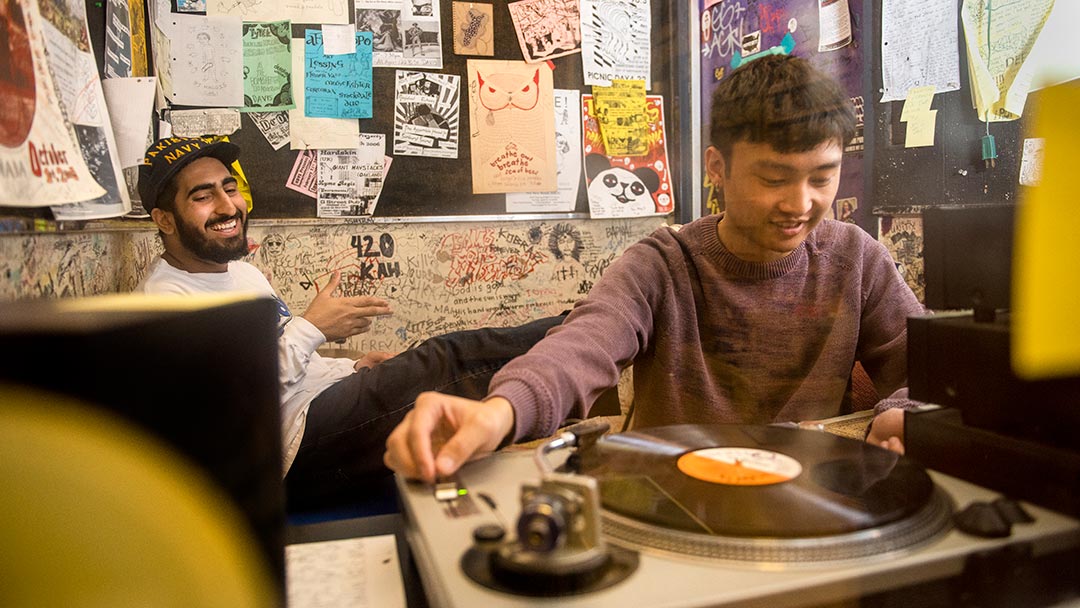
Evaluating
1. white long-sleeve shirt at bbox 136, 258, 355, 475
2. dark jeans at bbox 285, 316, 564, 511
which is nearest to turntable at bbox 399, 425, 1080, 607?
dark jeans at bbox 285, 316, 564, 511

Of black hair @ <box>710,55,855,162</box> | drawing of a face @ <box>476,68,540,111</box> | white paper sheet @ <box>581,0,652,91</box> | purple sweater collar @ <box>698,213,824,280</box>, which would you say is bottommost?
purple sweater collar @ <box>698,213,824,280</box>

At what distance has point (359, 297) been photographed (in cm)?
163

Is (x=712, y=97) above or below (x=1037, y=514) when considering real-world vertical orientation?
above

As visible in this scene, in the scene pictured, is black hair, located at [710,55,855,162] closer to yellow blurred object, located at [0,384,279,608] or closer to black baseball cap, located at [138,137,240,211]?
yellow blurred object, located at [0,384,279,608]

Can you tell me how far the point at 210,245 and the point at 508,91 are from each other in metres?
0.66

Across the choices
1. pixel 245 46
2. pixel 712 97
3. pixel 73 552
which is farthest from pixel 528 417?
pixel 245 46

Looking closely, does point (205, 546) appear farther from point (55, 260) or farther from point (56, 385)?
point (55, 260)

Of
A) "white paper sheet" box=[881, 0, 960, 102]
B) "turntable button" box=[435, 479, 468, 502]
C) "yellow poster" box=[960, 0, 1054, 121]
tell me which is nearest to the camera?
"turntable button" box=[435, 479, 468, 502]

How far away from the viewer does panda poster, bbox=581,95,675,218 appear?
52.1 inches

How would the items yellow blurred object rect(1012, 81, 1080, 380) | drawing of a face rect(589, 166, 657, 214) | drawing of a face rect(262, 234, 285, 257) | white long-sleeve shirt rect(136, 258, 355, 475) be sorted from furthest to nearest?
drawing of a face rect(262, 234, 285, 257) < drawing of a face rect(589, 166, 657, 214) < white long-sleeve shirt rect(136, 258, 355, 475) < yellow blurred object rect(1012, 81, 1080, 380)

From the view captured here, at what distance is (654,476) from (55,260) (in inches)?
24.0

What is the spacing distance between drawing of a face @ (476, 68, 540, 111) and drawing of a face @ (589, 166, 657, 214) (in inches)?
8.5

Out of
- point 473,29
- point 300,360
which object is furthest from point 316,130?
point 300,360

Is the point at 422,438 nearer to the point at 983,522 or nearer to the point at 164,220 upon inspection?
the point at 983,522
